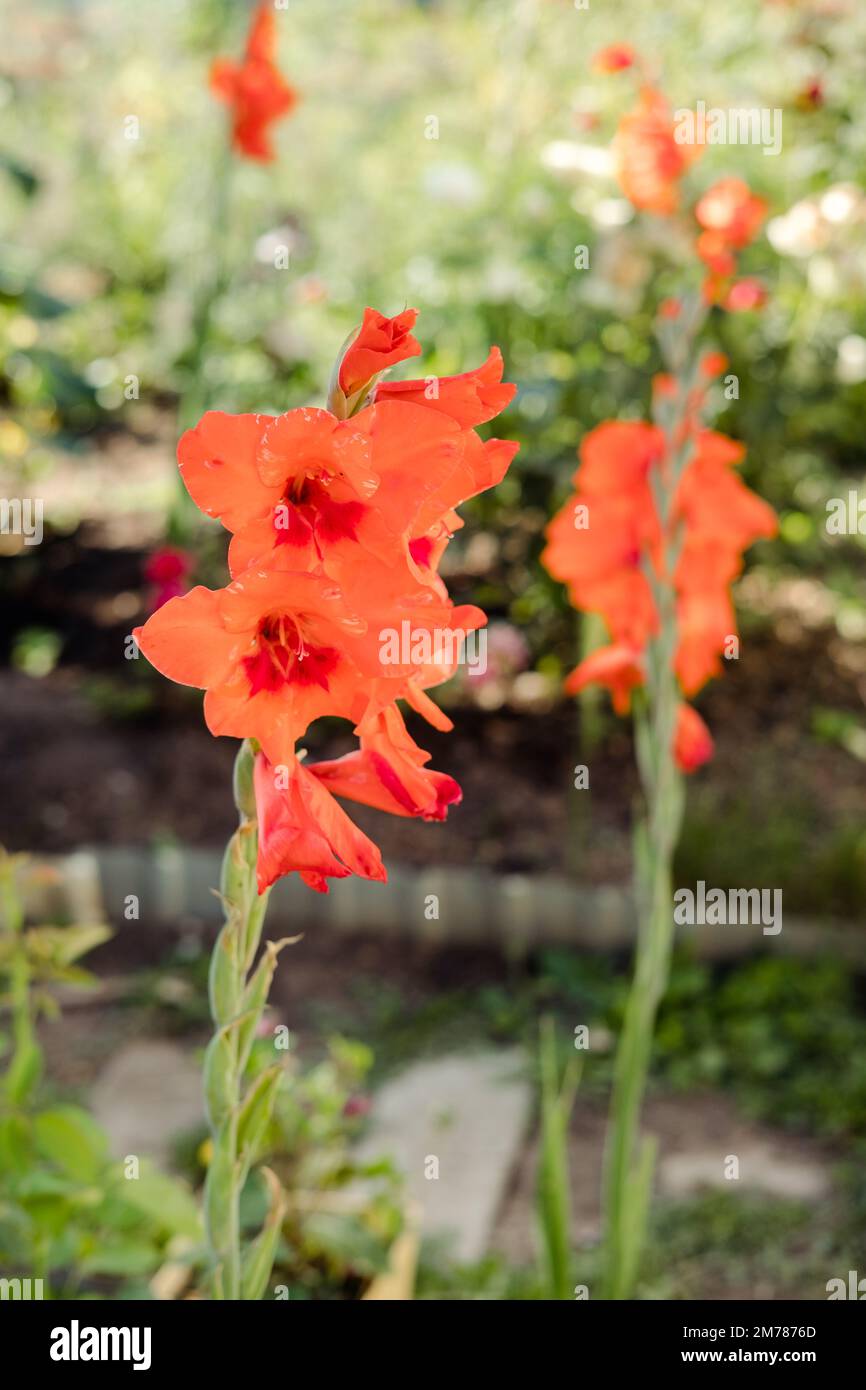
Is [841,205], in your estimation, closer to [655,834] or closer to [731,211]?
[731,211]

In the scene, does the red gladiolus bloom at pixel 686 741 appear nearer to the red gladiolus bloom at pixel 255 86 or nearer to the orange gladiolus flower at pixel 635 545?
Answer: the orange gladiolus flower at pixel 635 545

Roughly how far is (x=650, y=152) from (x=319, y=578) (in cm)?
259

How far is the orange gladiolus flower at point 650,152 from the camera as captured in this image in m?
3.01

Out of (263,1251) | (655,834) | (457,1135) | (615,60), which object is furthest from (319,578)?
(615,60)

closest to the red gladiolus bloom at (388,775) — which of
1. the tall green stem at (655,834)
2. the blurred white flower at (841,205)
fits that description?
the tall green stem at (655,834)

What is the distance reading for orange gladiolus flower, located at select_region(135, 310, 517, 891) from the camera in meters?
0.72

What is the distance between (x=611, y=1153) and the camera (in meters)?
1.57

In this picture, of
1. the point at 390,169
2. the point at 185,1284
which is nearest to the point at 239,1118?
the point at 185,1284

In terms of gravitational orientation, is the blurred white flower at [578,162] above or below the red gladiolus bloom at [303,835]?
above

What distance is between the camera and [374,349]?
0.73 metres

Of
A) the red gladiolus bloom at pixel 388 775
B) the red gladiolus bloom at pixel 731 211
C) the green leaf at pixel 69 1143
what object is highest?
the red gladiolus bloom at pixel 731 211

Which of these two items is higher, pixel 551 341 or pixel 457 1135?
pixel 551 341

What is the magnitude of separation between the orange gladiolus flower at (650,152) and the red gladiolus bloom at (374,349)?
8.15ft

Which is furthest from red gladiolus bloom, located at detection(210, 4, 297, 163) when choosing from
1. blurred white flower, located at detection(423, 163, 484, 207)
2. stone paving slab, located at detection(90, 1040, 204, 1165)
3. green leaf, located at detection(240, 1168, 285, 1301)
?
green leaf, located at detection(240, 1168, 285, 1301)
